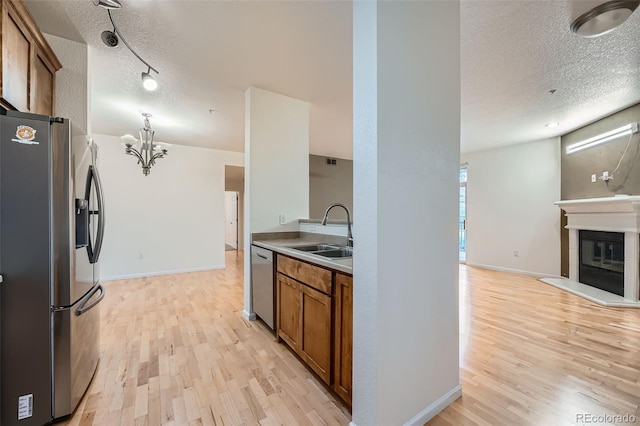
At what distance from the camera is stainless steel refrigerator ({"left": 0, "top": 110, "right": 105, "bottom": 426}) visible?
1.37 meters

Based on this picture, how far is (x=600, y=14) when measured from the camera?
1848 millimetres

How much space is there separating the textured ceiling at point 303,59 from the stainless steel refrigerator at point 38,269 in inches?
44.9

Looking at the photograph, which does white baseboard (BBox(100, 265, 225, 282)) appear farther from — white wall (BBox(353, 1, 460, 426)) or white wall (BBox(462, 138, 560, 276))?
white wall (BBox(462, 138, 560, 276))

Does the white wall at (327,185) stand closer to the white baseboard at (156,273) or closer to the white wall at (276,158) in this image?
the white baseboard at (156,273)

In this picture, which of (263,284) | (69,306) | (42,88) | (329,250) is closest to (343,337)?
(329,250)

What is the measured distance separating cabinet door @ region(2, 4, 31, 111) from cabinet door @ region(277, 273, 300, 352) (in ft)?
6.81

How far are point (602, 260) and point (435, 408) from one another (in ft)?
14.7

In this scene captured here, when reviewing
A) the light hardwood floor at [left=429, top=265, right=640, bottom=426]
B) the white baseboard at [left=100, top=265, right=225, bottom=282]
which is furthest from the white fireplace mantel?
the white baseboard at [left=100, top=265, right=225, bottom=282]

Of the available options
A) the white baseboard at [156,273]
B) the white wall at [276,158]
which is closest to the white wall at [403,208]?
the white wall at [276,158]

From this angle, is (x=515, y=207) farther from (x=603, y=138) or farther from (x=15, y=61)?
(x=15, y=61)

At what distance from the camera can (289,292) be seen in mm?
2172

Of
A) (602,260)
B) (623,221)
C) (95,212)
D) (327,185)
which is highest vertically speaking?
(327,185)

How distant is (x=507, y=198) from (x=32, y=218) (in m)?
6.85

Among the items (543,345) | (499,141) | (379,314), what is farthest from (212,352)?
(499,141)
